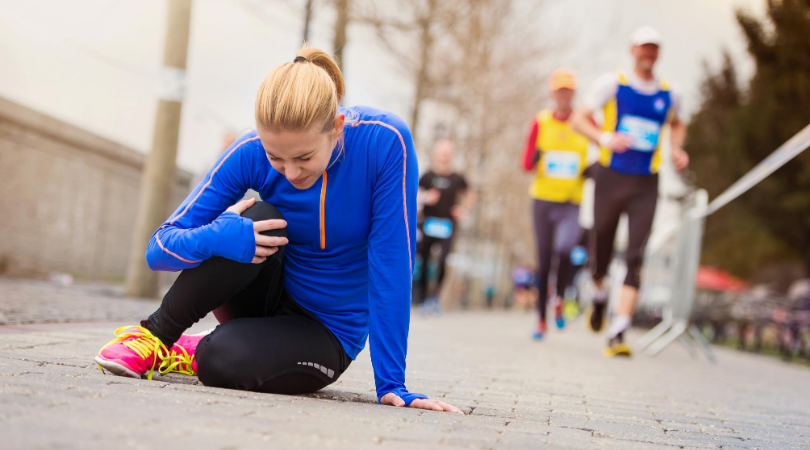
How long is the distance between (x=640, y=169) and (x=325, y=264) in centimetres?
450

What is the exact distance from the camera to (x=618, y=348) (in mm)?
7395

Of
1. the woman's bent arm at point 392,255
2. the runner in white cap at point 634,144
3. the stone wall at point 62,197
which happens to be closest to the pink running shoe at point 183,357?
the woman's bent arm at point 392,255

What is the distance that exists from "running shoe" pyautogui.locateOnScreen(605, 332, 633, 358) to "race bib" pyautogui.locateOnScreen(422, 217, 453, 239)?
5.25 metres

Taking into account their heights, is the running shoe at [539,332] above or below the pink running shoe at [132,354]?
below

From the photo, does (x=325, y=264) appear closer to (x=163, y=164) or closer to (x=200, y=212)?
(x=200, y=212)

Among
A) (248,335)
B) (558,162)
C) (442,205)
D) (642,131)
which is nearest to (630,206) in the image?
(642,131)

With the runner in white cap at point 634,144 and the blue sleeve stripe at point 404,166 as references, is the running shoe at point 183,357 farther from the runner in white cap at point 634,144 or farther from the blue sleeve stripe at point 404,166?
the runner in white cap at point 634,144

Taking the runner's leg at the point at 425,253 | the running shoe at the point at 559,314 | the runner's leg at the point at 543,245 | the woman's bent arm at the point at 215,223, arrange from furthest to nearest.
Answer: the runner's leg at the point at 425,253, the running shoe at the point at 559,314, the runner's leg at the point at 543,245, the woman's bent arm at the point at 215,223

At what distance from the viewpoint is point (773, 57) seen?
21.9 meters

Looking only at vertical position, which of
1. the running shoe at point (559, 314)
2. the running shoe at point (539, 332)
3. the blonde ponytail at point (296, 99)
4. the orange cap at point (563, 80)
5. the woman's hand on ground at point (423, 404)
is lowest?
the running shoe at point (539, 332)

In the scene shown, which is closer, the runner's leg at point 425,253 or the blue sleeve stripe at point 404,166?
the blue sleeve stripe at point 404,166

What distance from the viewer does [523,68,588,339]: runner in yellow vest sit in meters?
8.71

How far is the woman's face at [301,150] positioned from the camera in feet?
9.21

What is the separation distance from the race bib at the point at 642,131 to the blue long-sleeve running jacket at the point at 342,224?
14.3ft
